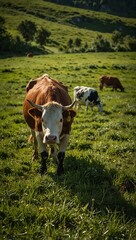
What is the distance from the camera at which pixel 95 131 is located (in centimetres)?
1192

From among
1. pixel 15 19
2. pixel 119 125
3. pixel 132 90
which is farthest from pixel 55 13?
pixel 119 125

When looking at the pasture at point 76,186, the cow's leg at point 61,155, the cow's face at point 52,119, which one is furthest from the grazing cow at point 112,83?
the cow's face at point 52,119

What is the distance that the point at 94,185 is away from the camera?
263 inches

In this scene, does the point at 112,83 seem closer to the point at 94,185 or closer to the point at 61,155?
the point at 61,155

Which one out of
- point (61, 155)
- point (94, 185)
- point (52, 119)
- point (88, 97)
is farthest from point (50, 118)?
point (88, 97)

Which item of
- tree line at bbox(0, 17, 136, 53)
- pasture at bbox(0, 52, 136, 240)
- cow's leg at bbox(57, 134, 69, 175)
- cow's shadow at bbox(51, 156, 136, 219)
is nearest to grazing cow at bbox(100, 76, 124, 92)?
pasture at bbox(0, 52, 136, 240)

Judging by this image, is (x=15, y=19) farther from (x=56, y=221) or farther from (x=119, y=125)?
(x=56, y=221)

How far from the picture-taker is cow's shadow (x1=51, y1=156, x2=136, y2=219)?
5.80m

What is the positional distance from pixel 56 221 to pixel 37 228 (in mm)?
477

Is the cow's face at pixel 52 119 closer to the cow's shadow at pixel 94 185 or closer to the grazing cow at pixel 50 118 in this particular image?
the grazing cow at pixel 50 118

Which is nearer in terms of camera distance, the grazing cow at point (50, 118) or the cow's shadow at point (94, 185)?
the cow's shadow at point (94, 185)

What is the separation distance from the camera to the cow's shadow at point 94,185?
580cm

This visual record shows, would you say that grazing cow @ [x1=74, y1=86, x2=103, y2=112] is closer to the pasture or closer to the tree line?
the pasture

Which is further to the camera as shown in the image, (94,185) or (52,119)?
(94,185)
